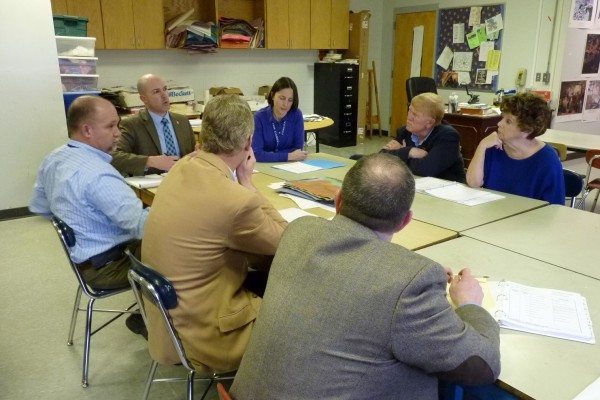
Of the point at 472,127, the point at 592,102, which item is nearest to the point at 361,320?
the point at 472,127

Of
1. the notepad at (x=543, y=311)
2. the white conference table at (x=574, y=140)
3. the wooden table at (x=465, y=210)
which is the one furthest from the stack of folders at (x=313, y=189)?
the white conference table at (x=574, y=140)

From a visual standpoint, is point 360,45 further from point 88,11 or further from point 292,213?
point 292,213

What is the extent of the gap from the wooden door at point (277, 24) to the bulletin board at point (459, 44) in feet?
7.96

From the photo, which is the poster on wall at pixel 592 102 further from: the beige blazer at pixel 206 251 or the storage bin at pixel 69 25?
the beige blazer at pixel 206 251

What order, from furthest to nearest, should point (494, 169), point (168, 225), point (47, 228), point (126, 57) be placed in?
point (126, 57) → point (47, 228) → point (494, 169) → point (168, 225)

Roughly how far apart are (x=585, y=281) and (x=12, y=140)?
4340 mm

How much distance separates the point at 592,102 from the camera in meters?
7.12

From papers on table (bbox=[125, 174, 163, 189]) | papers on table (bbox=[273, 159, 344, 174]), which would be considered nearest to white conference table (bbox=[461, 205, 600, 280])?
papers on table (bbox=[273, 159, 344, 174])

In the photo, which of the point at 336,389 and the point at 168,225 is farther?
the point at 168,225

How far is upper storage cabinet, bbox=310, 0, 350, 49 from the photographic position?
7.09 m

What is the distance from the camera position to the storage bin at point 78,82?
14.9 feet

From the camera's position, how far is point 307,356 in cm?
98

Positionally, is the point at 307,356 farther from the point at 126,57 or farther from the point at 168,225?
the point at 126,57

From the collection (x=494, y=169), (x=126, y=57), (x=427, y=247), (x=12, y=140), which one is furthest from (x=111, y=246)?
(x=126, y=57)
